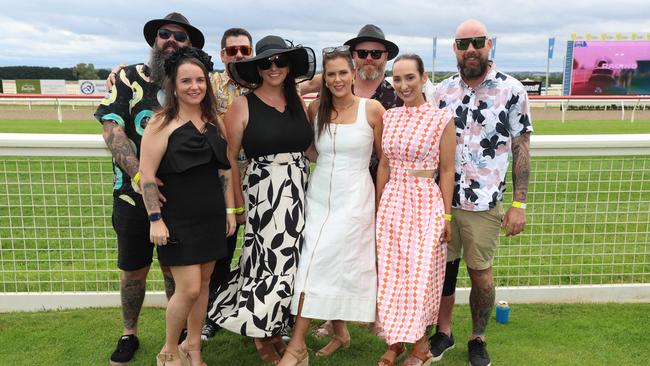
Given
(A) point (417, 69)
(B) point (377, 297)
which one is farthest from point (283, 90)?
(B) point (377, 297)

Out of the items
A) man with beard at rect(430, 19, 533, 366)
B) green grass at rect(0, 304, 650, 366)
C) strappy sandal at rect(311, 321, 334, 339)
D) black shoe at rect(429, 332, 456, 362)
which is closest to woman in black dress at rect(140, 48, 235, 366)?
green grass at rect(0, 304, 650, 366)

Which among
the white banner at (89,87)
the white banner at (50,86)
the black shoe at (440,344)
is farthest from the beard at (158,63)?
the white banner at (50,86)

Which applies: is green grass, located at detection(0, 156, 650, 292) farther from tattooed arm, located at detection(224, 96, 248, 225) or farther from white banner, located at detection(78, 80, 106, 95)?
white banner, located at detection(78, 80, 106, 95)

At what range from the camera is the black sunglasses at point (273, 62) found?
3.07m

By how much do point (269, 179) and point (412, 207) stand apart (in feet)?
2.86

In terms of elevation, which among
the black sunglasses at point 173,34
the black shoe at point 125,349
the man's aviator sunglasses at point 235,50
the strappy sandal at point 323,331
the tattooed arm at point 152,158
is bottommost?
the strappy sandal at point 323,331

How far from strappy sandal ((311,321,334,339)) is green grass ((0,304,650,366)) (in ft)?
0.18

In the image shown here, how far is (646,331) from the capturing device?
12.3 ft

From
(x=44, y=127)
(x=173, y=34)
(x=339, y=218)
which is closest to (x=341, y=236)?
(x=339, y=218)

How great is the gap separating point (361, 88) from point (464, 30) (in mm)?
807

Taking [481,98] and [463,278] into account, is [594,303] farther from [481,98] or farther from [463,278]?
[481,98]

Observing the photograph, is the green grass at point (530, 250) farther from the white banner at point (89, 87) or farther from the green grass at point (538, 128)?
the white banner at point (89, 87)

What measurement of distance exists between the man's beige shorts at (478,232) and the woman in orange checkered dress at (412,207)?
0.74 ft

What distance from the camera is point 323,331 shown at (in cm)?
380
